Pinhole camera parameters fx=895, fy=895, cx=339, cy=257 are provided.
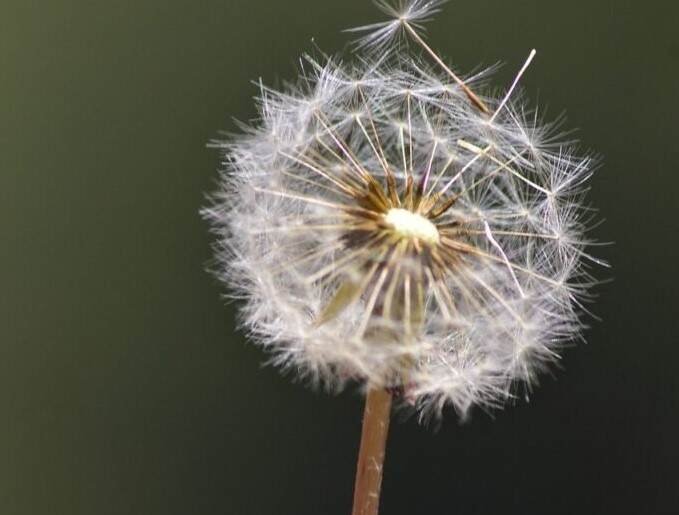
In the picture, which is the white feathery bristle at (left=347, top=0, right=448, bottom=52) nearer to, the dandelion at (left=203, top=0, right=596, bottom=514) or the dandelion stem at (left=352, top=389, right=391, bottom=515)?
the dandelion at (left=203, top=0, right=596, bottom=514)

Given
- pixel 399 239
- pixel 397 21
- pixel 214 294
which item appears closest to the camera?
pixel 399 239

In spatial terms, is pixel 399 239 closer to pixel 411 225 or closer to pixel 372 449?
pixel 411 225

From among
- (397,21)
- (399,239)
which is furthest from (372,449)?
(397,21)

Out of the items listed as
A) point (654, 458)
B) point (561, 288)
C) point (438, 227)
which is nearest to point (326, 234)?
point (438, 227)

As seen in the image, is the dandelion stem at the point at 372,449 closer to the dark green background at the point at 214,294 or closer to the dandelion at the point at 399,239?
the dandelion at the point at 399,239

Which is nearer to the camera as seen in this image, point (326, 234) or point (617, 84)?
point (326, 234)

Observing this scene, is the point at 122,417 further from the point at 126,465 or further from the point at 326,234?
the point at 326,234
